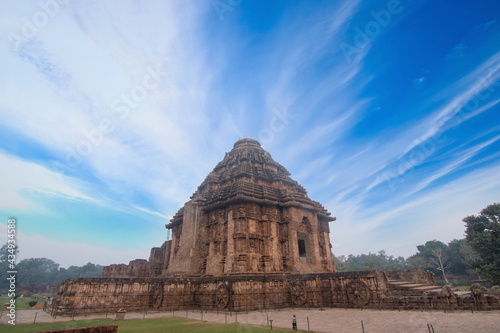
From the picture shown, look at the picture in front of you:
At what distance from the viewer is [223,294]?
15.8 metres

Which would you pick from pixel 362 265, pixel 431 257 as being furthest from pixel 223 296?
pixel 362 265

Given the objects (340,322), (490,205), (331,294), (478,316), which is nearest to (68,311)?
(340,322)

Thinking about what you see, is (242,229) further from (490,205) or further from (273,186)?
(490,205)

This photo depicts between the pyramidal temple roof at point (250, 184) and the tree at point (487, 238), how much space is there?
704 inches

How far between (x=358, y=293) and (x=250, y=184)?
11.8 metres

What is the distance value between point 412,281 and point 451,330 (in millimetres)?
13159

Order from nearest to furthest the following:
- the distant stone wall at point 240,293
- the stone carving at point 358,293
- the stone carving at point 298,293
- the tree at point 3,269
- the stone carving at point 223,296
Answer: the distant stone wall at point 240,293 → the stone carving at point 358,293 → the stone carving at point 223,296 → the stone carving at point 298,293 → the tree at point 3,269

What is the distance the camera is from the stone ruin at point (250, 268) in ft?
Answer: 46.8

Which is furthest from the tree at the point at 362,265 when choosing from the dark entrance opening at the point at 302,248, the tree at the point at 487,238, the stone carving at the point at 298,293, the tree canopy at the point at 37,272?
the tree canopy at the point at 37,272

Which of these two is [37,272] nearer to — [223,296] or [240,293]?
[223,296]

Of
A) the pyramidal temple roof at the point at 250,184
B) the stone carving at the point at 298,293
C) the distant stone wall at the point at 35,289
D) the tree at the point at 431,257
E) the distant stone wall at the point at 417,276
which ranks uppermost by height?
the pyramidal temple roof at the point at 250,184

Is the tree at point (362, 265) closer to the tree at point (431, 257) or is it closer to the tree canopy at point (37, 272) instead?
the tree at point (431, 257)

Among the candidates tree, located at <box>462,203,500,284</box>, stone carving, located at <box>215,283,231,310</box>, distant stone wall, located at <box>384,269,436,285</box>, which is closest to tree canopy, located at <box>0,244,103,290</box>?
stone carving, located at <box>215,283,231,310</box>

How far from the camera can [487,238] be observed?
93.5 ft
